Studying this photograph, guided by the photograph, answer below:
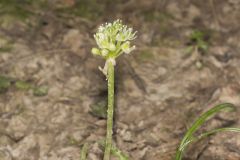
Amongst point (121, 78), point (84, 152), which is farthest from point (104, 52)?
point (121, 78)

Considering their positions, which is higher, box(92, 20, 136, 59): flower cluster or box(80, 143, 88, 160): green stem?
box(92, 20, 136, 59): flower cluster

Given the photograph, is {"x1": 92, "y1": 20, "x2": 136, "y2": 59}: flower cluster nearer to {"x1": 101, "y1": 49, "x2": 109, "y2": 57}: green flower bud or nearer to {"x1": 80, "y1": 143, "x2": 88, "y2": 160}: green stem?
{"x1": 101, "y1": 49, "x2": 109, "y2": 57}: green flower bud

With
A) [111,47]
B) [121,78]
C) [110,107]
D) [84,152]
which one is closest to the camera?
[111,47]

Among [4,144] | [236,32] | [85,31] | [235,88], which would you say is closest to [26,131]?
[4,144]

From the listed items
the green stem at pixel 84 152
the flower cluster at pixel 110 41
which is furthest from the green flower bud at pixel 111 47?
the green stem at pixel 84 152

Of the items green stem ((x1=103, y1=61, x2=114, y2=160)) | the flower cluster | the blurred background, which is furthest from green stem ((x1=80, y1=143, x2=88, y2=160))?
the flower cluster

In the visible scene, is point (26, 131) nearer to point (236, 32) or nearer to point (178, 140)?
point (178, 140)

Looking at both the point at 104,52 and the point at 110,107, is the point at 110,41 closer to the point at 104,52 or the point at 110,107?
the point at 104,52

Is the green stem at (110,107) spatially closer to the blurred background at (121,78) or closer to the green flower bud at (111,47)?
the green flower bud at (111,47)

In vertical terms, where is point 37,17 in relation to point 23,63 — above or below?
above
